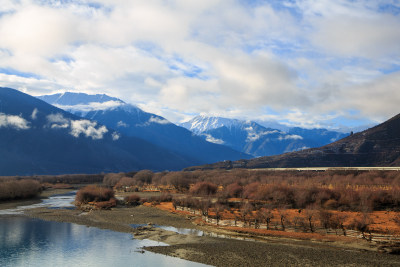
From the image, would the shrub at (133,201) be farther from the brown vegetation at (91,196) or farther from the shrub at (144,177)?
the shrub at (144,177)

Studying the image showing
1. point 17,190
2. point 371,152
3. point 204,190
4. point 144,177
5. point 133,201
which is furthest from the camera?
point 144,177

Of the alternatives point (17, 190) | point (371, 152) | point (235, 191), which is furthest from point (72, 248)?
point (371, 152)

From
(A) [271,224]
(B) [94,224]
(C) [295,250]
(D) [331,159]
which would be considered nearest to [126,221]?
(B) [94,224]

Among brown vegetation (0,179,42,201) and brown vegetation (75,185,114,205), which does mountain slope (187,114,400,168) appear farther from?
brown vegetation (0,179,42,201)

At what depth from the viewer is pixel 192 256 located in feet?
142

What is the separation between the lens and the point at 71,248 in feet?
152

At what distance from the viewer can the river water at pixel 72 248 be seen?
40438 millimetres

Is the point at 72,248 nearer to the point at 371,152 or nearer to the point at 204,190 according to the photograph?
the point at 204,190

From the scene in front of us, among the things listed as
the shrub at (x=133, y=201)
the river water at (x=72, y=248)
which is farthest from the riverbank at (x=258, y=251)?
the shrub at (x=133, y=201)

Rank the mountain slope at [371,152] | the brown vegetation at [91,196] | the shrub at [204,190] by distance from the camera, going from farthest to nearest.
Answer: the mountain slope at [371,152] → the shrub at [204,190] → the brown vegetation at [91,196]

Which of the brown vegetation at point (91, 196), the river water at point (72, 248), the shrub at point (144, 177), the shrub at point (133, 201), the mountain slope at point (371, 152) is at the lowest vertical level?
the river water at point (72, 248)

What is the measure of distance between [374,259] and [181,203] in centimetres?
5159

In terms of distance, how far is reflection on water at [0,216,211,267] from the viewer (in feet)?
133

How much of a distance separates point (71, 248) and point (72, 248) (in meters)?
0.15
